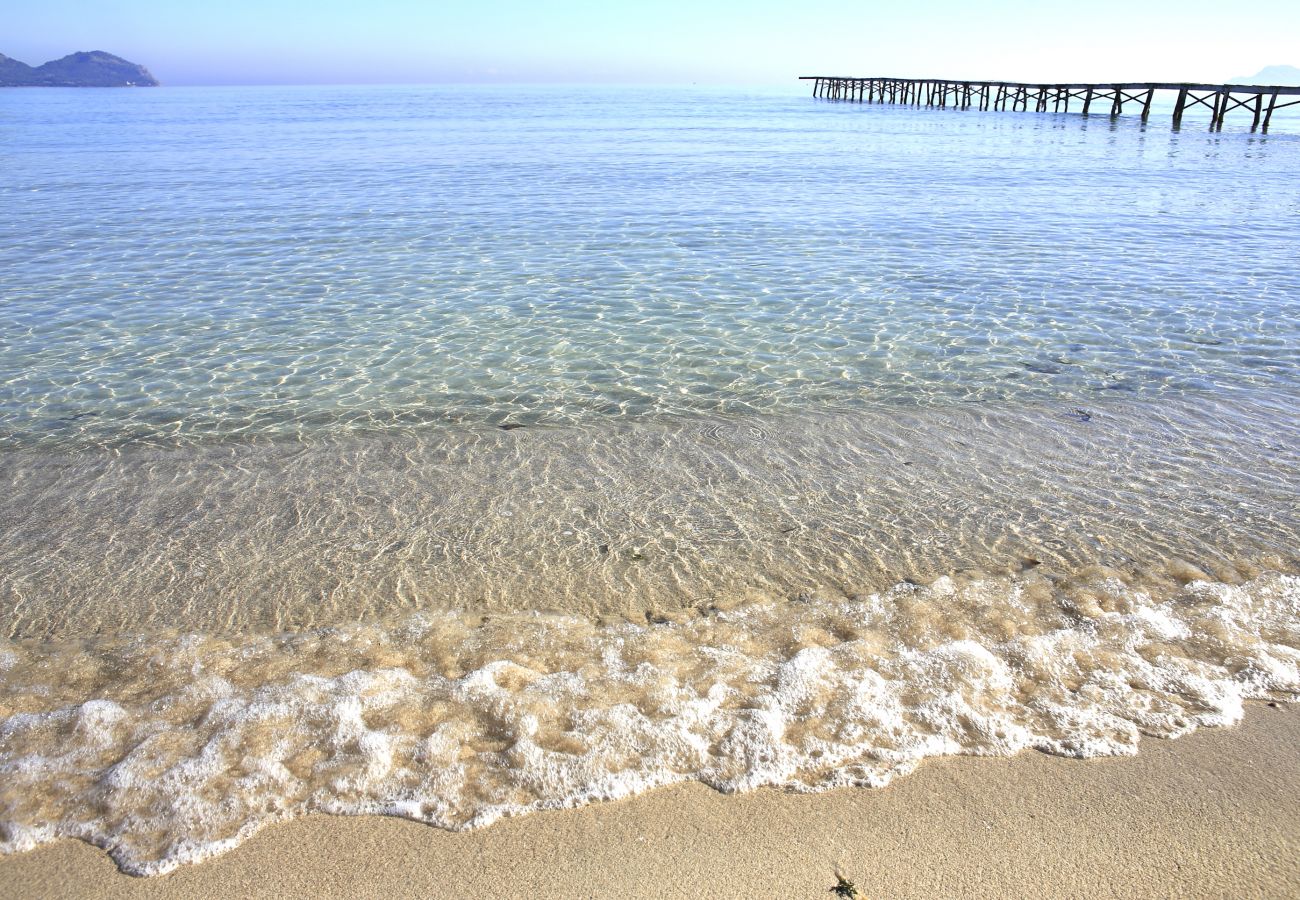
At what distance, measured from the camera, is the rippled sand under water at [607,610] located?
3.58m

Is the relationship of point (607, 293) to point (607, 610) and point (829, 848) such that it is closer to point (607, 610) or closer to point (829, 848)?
point (607, 610)

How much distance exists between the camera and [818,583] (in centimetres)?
516

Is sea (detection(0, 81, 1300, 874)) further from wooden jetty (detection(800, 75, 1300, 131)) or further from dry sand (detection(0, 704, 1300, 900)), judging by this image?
wooden jetty (detection(800, 75, 1300, 131))

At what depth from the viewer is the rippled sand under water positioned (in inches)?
141

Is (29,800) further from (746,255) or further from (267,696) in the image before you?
(746,255)

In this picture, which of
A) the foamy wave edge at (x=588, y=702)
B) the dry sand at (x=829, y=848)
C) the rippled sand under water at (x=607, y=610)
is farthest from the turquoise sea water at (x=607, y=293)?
the dry sand at (x=829, y=848)

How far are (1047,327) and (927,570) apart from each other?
21.6 ft

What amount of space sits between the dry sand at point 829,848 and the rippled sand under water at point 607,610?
0.13 m

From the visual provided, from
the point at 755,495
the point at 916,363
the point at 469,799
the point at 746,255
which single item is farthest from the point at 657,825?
the point at 746,255

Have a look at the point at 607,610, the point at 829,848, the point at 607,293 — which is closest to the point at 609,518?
the point at 607,610

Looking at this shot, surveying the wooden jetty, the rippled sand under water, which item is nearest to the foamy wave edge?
the rippled sand under water

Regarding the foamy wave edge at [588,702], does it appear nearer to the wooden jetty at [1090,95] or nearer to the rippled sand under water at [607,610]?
the rippled sand under water at [607,610]

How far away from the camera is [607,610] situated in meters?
4.91

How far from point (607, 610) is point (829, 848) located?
209 centimetres
